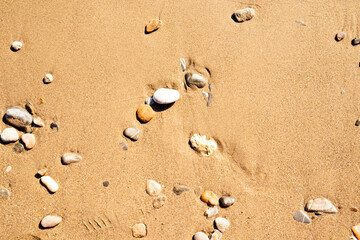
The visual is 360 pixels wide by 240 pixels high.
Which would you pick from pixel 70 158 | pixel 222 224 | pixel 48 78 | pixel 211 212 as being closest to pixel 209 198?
pixel 211 212

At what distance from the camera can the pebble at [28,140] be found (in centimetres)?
231

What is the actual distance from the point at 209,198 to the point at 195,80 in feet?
3.76

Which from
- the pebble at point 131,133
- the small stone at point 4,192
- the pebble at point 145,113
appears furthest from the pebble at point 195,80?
the small stone at point 4,192

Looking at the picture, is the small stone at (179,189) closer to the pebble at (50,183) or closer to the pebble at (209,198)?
the pebble at (209,198)

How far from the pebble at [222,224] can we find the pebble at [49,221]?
4.94 feet

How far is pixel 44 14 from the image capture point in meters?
Result: 2.44

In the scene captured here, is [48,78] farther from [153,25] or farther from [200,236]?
[200,236]

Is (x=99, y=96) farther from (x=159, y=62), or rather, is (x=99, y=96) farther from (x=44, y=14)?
(x=44, y=14)

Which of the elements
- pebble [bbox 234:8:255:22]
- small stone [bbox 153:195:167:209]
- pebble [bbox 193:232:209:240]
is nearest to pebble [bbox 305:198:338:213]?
pebble [bbox 193:232:209:240]

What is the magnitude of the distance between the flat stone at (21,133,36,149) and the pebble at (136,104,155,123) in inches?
41.4

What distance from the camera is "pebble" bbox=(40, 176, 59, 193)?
89.4 inches

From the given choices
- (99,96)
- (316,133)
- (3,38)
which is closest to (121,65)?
(99,96)

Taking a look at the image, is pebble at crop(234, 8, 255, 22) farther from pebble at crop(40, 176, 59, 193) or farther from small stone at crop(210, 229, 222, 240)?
pebble at crop(40, 176, 59, 193)

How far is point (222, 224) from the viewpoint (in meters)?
2.28
